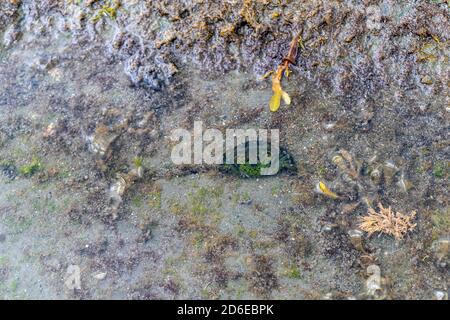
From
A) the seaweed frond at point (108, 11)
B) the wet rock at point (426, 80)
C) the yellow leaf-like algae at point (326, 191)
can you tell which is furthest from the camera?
the seaweed frond at point (108, 11)

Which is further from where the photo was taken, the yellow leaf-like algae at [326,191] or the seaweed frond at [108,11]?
the seaweed frond at [108,11]

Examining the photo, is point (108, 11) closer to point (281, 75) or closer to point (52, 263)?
point (281, 75)

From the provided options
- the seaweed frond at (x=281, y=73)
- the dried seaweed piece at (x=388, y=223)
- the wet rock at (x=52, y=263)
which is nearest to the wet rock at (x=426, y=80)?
the seaweed frond at (x=281, y=73)

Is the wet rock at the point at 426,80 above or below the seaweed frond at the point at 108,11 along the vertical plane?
below

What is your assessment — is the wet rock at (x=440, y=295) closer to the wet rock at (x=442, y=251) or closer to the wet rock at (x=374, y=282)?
the wet rock at (x=442, y=251)

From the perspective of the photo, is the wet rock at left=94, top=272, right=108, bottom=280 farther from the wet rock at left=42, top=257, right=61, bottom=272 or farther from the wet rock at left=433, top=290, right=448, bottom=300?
the wet rock at left=433, top=290, right=448, bottom=300

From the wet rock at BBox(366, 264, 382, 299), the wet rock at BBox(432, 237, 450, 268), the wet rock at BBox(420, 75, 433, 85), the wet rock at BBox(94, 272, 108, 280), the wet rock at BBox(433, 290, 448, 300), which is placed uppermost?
the wet rock at BBox(420, 75, 433, 85)

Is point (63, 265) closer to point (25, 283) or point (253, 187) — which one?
point (25, 283)

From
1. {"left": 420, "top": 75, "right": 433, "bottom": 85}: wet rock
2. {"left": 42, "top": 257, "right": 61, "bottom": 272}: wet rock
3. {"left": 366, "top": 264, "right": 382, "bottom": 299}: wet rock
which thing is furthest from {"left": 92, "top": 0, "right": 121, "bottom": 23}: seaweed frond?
{"left": 366, "top": 264, "right": 382, "bottom": 299}: wet rock
